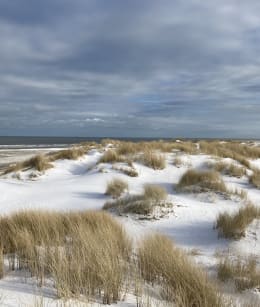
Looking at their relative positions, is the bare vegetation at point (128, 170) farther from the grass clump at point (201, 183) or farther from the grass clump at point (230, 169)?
the grass clump at point (230, 169)

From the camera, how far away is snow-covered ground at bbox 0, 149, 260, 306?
3634 millimetres

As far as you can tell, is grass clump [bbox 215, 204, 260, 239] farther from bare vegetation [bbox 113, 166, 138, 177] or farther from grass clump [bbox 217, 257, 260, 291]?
bare vegetation [bbox 113, 166, 138, 177]

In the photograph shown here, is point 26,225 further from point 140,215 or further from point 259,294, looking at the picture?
point 259,294

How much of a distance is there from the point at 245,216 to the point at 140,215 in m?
2.08

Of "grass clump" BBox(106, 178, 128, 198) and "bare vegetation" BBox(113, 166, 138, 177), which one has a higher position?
"bare vegetation" BBox(113, 166, 138, 177)

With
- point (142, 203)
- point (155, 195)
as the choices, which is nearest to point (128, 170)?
point (155, 195)

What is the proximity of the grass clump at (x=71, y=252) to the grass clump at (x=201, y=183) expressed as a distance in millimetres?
4664

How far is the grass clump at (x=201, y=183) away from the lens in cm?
997

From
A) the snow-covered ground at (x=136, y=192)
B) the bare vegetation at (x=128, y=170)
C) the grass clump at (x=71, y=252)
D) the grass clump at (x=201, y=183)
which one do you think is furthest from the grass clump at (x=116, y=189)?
the grass clump at (x=71, y=252)

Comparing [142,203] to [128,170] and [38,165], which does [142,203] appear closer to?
[128,170]

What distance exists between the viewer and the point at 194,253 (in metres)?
5.57

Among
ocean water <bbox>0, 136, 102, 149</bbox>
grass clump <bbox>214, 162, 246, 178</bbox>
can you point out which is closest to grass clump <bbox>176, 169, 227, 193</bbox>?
grass clump <bbox>214, 162, 246, 178</bbox>

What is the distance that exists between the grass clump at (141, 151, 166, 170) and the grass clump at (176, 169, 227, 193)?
113 inches

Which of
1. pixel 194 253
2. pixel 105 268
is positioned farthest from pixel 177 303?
pixel 194 253
